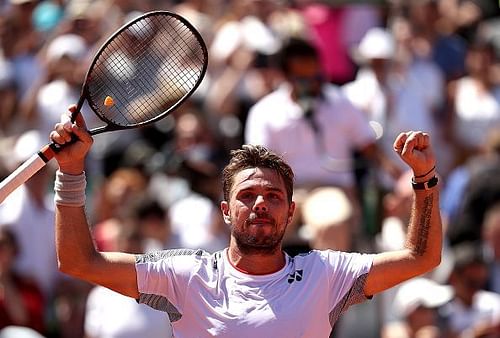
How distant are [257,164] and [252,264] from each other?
16.7 inches

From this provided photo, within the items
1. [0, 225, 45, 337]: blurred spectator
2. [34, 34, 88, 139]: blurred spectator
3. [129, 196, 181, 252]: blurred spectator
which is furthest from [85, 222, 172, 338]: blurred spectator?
[34, 34, 88, 139]: blurred spectator

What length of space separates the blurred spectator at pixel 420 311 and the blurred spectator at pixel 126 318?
1.59 metres

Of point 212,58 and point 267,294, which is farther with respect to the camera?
point 212,58

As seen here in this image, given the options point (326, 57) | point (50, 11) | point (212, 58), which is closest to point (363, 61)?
point (326, 57)

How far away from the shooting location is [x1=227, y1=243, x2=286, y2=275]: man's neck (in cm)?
632

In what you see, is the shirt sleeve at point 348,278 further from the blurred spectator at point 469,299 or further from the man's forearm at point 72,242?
the blurred spectator at point 469,299

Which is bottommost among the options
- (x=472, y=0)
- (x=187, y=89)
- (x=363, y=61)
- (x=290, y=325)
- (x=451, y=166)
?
(x=290, y=325)

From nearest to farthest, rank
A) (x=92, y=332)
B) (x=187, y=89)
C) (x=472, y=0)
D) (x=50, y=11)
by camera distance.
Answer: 1. (x=187, y=89)
2. (x=92, y=332)
3. (x=50, y=11)
4. (x=472, y=0)

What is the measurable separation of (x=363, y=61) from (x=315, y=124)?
2.14 metres

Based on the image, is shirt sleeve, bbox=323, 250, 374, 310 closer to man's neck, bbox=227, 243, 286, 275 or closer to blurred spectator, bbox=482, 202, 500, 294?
man's neck, bbox=227, 243, 286, 275

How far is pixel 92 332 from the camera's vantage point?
1037 centimetres

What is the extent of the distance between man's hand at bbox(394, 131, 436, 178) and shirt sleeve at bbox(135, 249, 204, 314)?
99cm

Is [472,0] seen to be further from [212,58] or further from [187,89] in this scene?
[187,89]

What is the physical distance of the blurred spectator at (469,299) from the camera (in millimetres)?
10219
